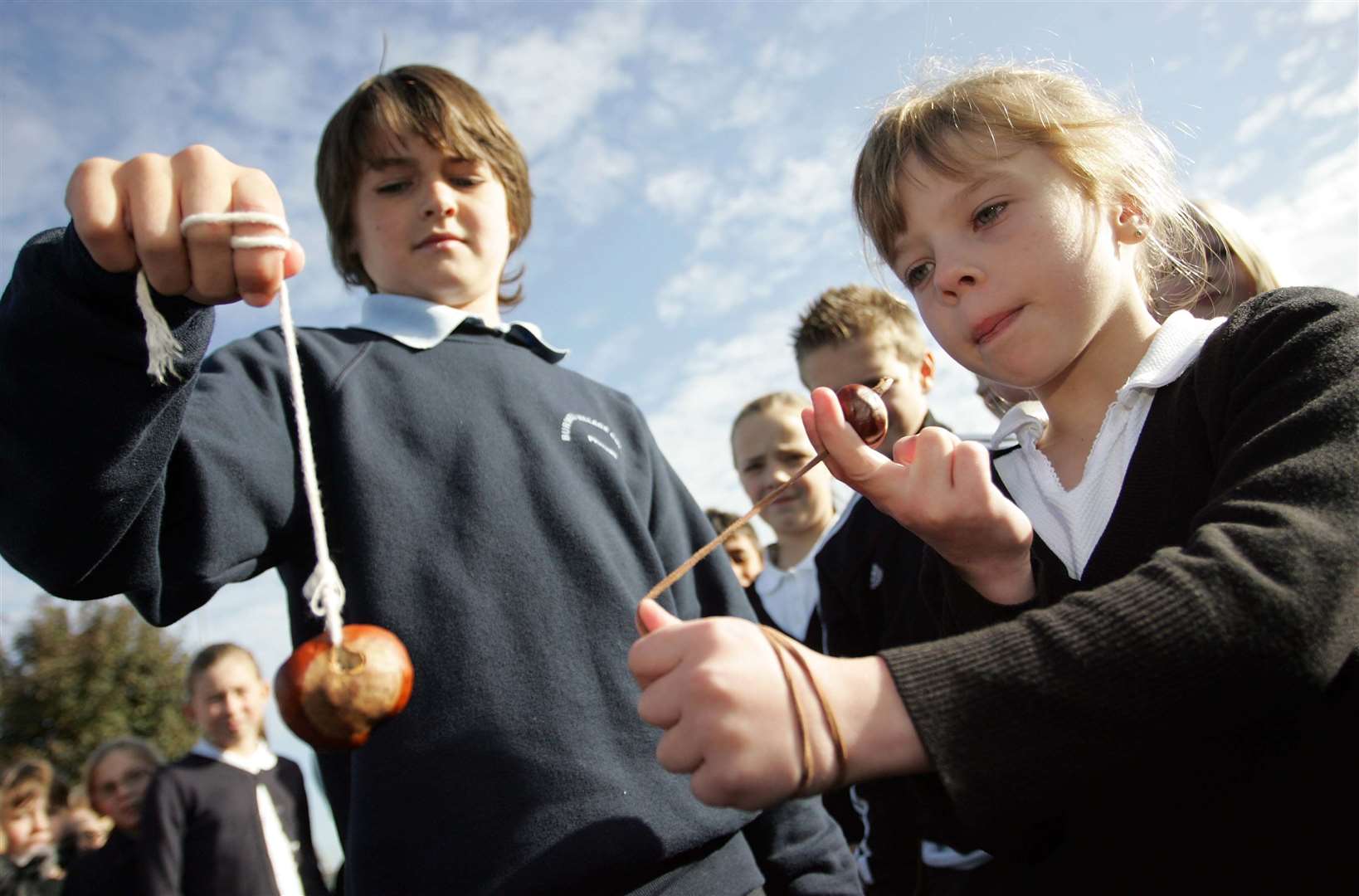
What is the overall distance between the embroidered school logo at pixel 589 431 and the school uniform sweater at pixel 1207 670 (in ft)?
3.80

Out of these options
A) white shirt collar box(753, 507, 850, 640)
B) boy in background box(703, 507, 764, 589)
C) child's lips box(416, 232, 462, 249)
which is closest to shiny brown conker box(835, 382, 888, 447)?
child's lips box(416, 232, 462, 249)

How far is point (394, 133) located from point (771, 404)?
372 centimetres

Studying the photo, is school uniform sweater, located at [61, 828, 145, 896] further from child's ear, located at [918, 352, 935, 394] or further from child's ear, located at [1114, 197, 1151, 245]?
child's ear, located at [1114, 197, 1151, 245]

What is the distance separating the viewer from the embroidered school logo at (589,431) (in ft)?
7.56

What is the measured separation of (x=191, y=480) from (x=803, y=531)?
4.21 metres

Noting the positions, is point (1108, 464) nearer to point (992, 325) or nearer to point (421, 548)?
point (992, 325)

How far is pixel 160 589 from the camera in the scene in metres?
1.59

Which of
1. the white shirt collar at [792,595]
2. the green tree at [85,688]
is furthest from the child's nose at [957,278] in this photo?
the green tree at [85,688]

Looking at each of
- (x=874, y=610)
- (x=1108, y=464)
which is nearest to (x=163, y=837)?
(x=874, y=610)

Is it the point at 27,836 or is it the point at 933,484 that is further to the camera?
the point at 27,836

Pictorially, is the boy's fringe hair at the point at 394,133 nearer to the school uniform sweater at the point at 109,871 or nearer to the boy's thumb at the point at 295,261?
the boy's thumb at the point at 295,261

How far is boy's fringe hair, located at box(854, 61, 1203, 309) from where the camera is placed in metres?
2.04

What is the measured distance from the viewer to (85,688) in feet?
100.0

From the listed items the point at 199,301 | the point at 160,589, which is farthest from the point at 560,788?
the point at 199,301
